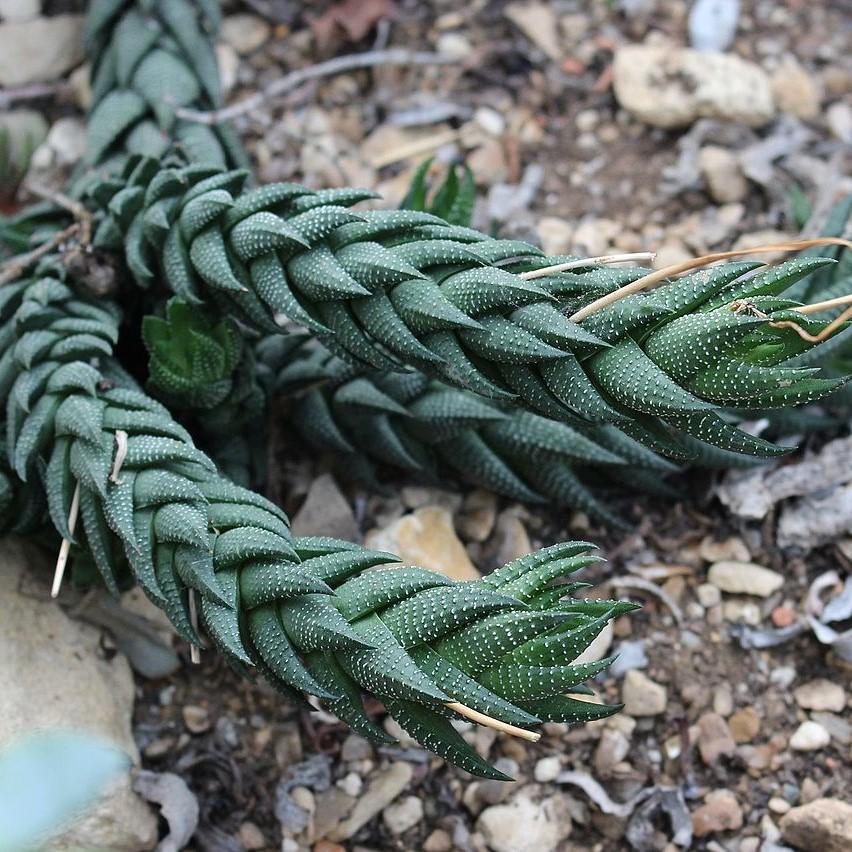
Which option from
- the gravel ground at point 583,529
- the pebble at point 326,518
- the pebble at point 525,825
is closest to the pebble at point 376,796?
the gravel ground at point 583,529

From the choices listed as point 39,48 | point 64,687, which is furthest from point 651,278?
point 39,48

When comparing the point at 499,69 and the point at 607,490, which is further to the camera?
the point at 499,69

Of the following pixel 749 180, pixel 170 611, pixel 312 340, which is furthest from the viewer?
pixel 749 180

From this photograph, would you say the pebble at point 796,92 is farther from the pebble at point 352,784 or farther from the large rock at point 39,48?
the pebble at point 352,784

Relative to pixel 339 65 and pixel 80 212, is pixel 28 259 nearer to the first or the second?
pixel 80 212

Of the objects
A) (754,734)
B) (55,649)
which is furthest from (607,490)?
(55,649)

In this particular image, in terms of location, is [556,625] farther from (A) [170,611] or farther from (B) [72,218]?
(B) [72,218]
